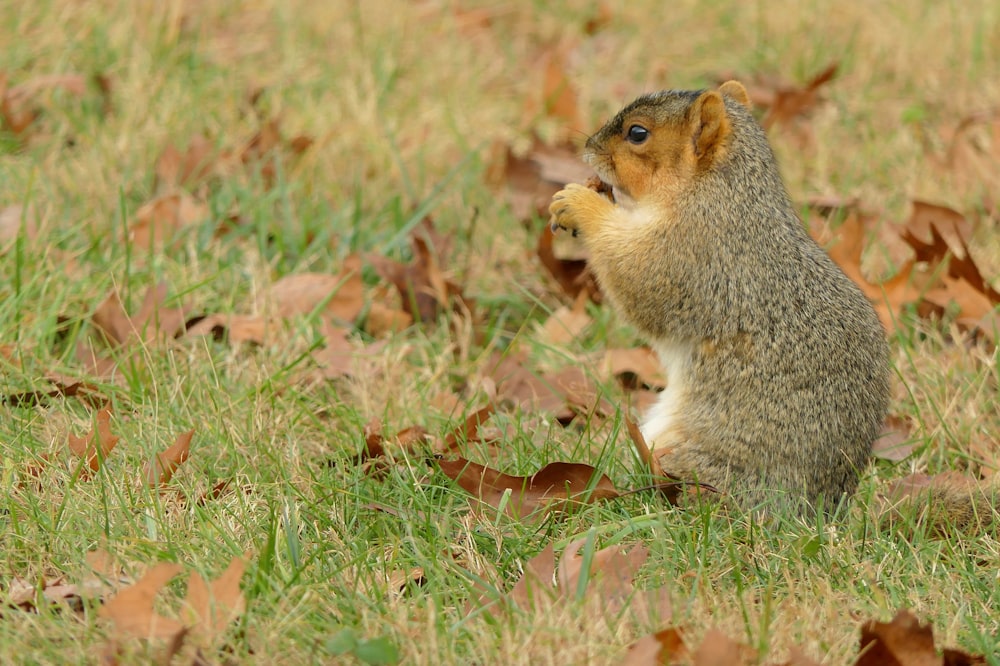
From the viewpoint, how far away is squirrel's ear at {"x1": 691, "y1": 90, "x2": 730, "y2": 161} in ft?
10.3

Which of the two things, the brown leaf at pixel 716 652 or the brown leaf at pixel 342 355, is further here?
the brown leaf at pixel 342 355

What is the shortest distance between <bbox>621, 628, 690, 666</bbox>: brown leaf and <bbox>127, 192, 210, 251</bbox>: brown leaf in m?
2.37

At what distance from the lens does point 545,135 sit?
515 cm

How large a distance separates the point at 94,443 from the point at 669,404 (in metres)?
1.40

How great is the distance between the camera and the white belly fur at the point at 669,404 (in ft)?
10.4

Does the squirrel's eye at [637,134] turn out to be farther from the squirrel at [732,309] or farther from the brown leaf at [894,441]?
the brown leaf at [894,441]

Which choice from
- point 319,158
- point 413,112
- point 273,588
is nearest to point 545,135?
point 413,112

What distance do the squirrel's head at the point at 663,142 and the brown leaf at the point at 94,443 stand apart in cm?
142

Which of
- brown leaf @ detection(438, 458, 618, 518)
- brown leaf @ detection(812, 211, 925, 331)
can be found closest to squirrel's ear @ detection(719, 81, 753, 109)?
brown leaf @ detection(812, 211, 925, 331)

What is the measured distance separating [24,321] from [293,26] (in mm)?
2393

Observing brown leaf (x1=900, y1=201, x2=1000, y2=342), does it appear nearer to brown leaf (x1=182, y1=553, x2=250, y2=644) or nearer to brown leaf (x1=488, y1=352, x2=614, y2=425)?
brown leaf (x1=488, y1=352, x2=614, y2=425)

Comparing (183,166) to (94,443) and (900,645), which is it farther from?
(900,645)

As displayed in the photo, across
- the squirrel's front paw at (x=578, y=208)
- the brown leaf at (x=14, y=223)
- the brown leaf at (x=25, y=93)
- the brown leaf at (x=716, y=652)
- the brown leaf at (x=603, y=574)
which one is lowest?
the brown leaf at (x=603, y=574)

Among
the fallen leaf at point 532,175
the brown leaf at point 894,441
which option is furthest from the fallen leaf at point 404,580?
the fallen leaf at point 532,175
